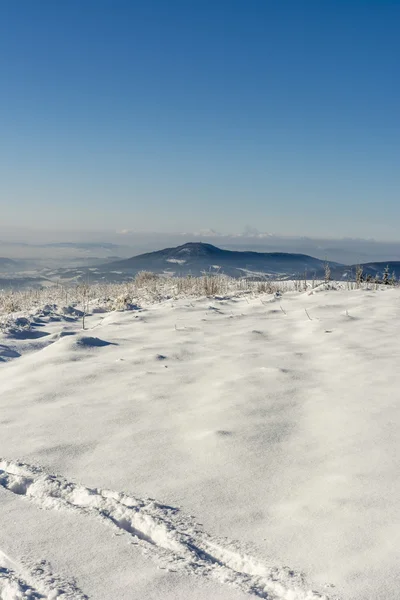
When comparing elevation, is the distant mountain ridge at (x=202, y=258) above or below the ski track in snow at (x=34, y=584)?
above

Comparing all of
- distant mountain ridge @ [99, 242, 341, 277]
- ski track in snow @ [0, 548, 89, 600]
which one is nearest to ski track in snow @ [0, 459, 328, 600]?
ski track in snow @ [0, 548, 89, 600]

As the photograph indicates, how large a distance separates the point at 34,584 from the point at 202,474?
35.8 inches

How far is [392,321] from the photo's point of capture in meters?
6.05

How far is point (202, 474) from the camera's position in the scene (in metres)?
2.26

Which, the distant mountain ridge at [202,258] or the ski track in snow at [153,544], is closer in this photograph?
the ski track in snow at [153,544]

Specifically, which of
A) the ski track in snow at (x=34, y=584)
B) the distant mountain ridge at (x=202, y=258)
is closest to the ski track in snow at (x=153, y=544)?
Answer: the ski track in snow at (x=34, y=584)

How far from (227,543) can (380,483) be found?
755mm

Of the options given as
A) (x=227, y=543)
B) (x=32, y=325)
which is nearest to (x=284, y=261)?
(x=32, y=325)

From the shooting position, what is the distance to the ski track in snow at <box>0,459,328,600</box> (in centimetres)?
148

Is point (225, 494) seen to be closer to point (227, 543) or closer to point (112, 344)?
point (227, 543)

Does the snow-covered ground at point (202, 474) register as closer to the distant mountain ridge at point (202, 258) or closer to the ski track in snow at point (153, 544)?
the ski track in snow at point (153, 544)

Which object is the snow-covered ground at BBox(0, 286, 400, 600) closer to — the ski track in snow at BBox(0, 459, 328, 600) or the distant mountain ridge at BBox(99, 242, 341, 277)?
the ski track in snow at BBox(0, 459, 328, 600)

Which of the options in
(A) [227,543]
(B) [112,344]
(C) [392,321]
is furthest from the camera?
(C) [392,321]

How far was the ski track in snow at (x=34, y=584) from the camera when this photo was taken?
4.78ft
